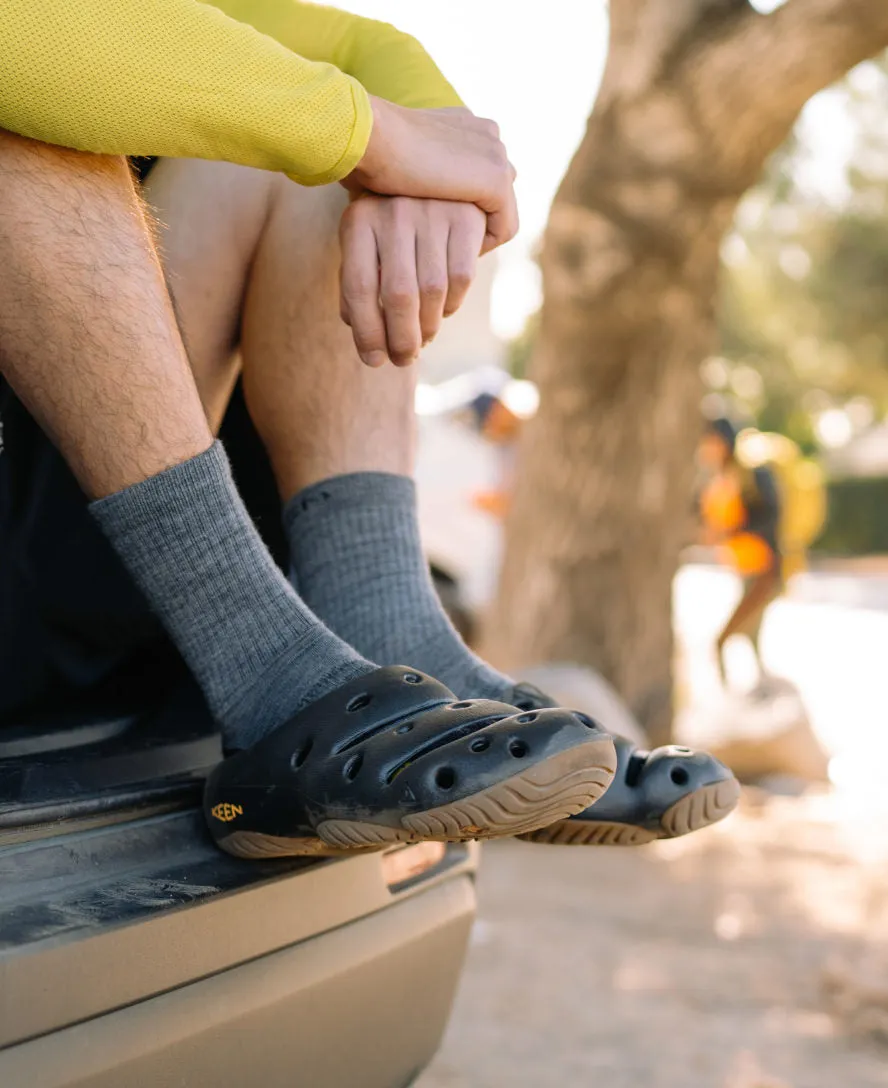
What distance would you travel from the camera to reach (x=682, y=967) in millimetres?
2930

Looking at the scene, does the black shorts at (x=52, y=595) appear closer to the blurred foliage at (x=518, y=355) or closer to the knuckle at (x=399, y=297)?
the knuckle at (x=399, y=297)

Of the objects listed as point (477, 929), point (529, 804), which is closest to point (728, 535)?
point (477, 929)

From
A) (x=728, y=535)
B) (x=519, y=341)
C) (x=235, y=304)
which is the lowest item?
(x=519, y=341)

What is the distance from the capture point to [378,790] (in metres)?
1.12

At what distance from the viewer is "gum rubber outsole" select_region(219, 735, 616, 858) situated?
110 centimetres

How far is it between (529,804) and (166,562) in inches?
17.2

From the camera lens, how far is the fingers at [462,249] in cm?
145

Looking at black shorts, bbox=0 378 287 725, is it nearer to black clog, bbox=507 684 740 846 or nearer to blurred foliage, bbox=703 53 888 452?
black clog, bbox=507 684 740 846

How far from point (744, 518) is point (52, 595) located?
554 cm

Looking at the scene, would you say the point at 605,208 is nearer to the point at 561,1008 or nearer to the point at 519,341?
the point at 561,1008

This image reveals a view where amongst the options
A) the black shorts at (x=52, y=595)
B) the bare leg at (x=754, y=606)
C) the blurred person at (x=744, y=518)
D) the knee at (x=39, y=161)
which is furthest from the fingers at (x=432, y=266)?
the bare leg at (x=754, y=606)

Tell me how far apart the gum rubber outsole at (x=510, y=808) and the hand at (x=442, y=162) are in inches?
25.5

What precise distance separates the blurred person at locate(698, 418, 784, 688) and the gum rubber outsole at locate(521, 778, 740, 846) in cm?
522

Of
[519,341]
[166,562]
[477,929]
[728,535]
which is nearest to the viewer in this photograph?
[166,562]
